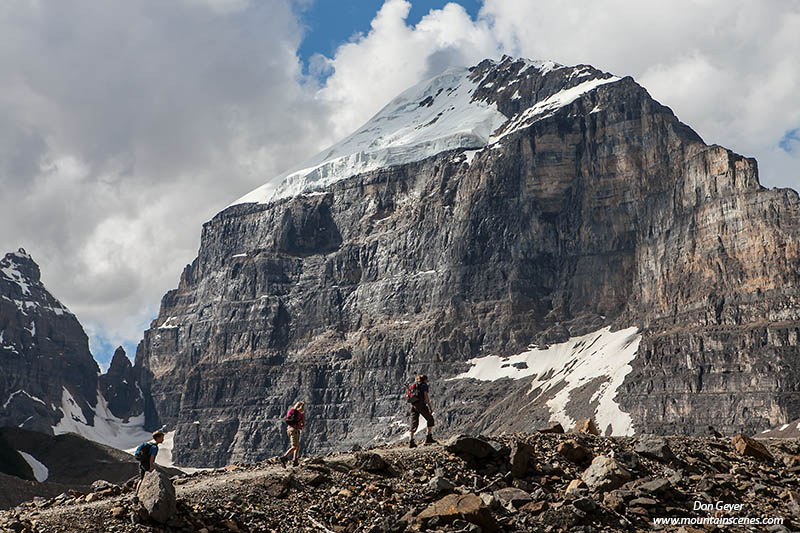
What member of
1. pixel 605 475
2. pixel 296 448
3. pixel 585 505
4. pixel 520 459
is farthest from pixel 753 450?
pixel 296 448

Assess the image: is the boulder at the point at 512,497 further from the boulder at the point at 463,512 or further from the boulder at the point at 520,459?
the boulder at the point at 520,459

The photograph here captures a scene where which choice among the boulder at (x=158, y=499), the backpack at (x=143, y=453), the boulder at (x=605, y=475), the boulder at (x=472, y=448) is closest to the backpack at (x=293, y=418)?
the backpack at (x=143, y=453)

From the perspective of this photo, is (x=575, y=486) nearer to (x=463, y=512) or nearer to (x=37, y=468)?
(x=463, y=512)

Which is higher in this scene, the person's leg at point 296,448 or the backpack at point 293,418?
the backpack at point 293,418

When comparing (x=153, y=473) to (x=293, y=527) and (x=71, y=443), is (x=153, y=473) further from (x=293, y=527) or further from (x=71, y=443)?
(x=71, y=443)

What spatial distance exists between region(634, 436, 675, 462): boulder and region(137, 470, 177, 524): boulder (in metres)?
15.5

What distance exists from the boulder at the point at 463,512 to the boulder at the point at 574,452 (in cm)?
622

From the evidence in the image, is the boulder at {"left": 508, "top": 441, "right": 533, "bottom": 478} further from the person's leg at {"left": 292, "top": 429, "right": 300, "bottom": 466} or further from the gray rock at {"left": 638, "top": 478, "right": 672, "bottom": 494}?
the person's leg at {"left": 292, "top": 429, "right": 300, "bottom": 466}

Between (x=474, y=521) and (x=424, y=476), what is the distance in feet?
14.3

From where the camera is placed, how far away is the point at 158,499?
23.0 m

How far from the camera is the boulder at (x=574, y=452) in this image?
29.7 meters

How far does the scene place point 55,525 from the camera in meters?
22.7

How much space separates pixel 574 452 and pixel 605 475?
2796mm

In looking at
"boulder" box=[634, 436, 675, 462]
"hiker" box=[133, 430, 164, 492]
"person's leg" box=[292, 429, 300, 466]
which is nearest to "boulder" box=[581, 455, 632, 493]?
"boulder" box=[634, 436, 675, 462]
